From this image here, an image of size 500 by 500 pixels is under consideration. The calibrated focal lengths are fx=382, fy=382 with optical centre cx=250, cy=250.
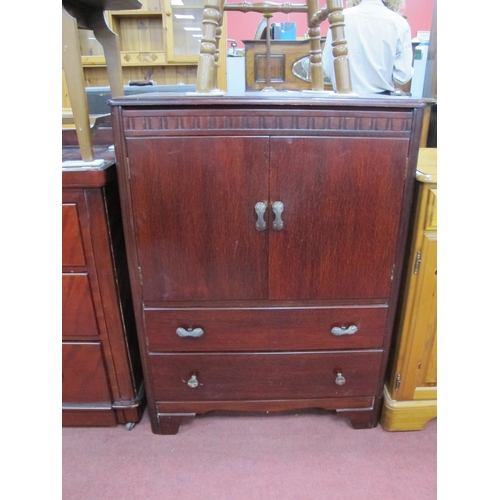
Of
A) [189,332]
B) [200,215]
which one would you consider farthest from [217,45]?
[189,332]

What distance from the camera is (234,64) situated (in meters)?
3.28

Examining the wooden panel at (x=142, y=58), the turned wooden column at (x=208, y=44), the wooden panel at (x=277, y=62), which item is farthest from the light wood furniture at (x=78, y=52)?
the wooden panel at (x=142, y=58)

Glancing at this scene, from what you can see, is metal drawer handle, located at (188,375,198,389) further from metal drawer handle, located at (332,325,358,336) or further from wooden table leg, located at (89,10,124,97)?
wooden table leg, located at (89,10,124,97)

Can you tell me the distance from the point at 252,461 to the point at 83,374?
0.55 meters

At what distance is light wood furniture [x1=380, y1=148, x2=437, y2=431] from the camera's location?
942mm

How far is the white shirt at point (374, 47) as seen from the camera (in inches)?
82.1

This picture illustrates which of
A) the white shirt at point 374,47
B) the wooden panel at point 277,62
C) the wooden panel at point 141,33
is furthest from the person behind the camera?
the wooden panel at point 141,33

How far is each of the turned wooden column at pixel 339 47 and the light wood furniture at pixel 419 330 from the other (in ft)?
0.93

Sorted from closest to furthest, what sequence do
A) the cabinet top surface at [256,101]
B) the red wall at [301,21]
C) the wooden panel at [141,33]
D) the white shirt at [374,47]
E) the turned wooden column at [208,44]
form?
the cabinet top surface at [256,101]
the turned wooden column at [208,44]
the white shirt at [374,47]
the wooden panel at [141,33]
the red wall at [301,21]

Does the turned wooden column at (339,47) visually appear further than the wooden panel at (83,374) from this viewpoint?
No

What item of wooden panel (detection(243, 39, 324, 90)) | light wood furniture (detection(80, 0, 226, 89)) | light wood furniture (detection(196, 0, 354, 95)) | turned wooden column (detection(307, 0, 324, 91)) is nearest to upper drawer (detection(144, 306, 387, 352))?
light wood furniture (detection(196, 0, 354, 95))

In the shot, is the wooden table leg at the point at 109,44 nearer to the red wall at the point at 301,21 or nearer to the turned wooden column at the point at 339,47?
the turned wooden column at the point at 339,47

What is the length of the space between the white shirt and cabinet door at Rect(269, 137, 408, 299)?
138 centimetres

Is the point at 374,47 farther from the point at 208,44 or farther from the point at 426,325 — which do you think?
the point at 426,325
